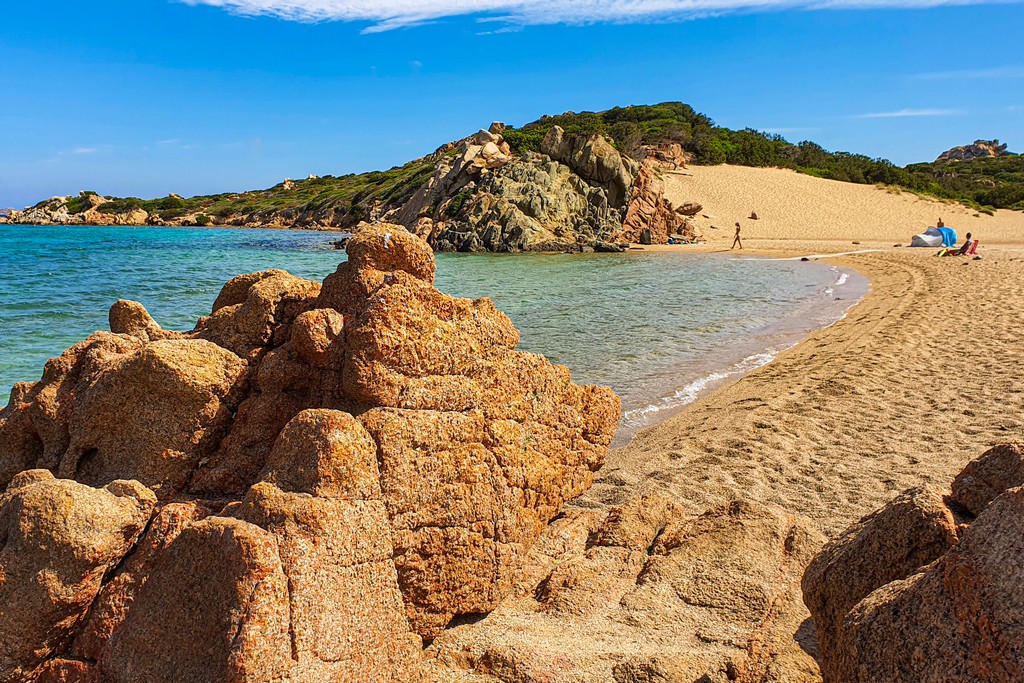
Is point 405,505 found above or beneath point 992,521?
beneath

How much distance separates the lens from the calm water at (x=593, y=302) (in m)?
12.5

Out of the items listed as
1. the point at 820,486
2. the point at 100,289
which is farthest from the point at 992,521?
the point at 100,289

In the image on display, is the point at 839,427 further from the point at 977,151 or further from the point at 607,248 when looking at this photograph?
the point at 977,151

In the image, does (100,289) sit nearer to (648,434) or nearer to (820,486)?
(648,434)

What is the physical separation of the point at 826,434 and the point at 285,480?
22.8ft

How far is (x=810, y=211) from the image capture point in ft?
167

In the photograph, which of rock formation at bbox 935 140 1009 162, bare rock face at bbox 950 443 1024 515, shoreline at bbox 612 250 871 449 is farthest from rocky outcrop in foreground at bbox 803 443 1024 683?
rock formation at bbox 935 140 1009 162

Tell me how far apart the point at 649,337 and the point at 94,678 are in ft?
43.0

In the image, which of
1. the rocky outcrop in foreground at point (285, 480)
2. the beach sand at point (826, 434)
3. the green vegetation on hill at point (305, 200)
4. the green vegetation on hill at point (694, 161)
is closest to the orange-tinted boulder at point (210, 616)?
the rocky outcrop in foreground at point (285, 480)

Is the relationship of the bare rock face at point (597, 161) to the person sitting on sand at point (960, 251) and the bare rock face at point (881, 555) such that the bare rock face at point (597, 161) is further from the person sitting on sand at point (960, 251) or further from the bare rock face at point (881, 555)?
the bare rock face at point (881, 555)

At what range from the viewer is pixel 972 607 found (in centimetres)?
230

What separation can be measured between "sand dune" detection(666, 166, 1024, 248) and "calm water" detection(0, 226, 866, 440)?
45.4 ft

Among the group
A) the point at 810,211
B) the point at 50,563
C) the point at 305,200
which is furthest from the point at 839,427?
the point at 305,200

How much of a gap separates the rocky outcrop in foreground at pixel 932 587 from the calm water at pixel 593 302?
19.4 feet
